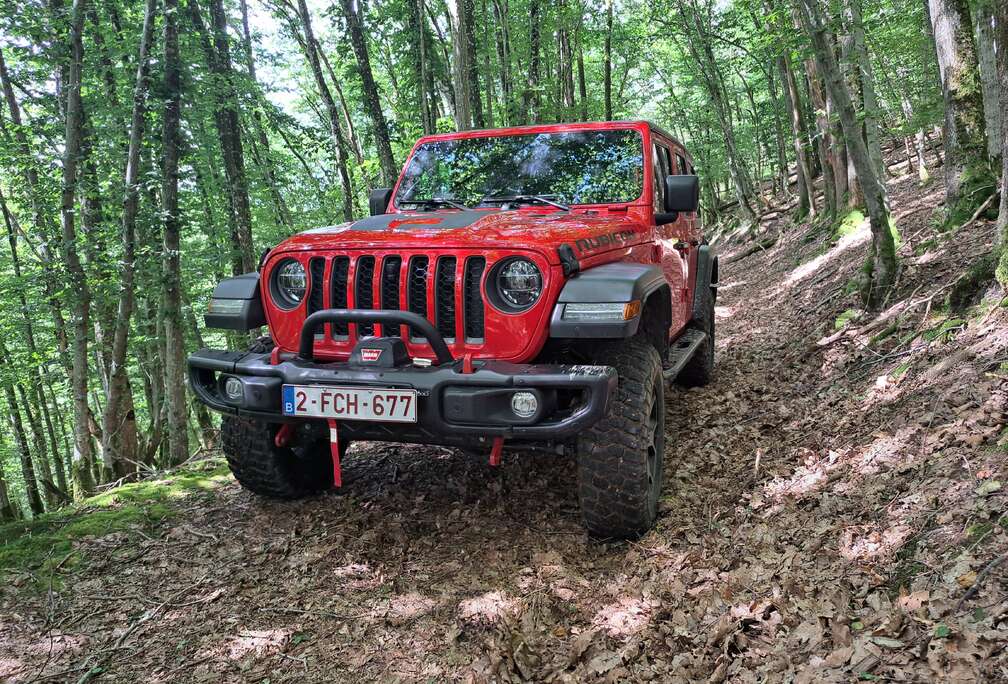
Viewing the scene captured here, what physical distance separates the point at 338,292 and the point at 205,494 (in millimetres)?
1953

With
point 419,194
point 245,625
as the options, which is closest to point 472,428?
point 245,625

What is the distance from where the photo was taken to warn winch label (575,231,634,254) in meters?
3.09

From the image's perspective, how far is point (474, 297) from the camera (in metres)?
2.96

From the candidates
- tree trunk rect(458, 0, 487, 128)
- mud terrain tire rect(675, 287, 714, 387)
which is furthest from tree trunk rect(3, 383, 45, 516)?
mud terrain tire rect(675, 287, 714, 387)

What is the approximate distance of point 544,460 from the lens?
428 cm

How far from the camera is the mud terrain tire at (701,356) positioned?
5.52 meters

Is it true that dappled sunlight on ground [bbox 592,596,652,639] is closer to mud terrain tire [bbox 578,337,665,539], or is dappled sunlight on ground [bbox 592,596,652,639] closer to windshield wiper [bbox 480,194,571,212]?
mud terrain tire [bbox 578,337,665,539]

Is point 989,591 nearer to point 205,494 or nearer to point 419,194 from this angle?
point 419,194

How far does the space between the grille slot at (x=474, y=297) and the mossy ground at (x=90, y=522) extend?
2.29m

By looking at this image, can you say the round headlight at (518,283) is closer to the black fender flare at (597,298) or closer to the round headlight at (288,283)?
the black fender flare at (597,298)

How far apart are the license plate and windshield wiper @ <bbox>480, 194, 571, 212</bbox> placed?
1.65 metres

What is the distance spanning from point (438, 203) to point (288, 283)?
1191 mm

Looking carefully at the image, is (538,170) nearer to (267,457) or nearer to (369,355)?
(369,355)

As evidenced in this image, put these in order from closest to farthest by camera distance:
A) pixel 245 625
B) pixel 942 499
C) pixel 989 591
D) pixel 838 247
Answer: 1. pixel 989 591
2. pixel 942 499
3. pixel 245 625
4. pixel 838 247
